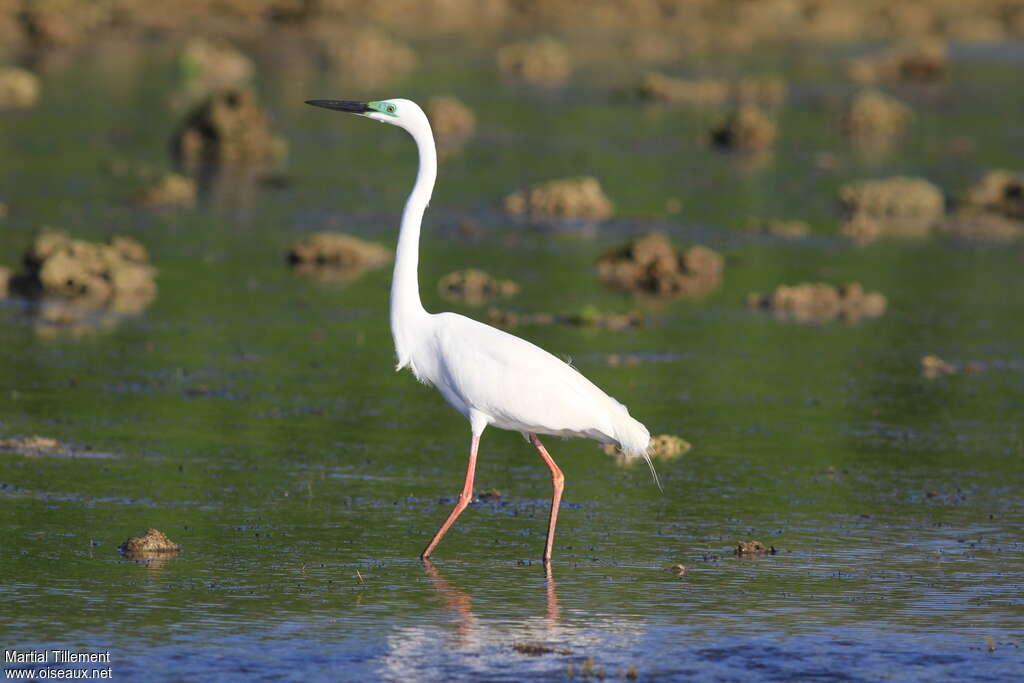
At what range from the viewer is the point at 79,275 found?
69.6 ft

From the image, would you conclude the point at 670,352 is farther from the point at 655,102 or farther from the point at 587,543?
the point at 655,102

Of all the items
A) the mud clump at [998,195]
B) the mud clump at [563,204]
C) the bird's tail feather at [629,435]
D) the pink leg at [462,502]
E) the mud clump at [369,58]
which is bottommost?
the pink leg at [462,502]

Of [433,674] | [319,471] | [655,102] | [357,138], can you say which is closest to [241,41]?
[655,102]

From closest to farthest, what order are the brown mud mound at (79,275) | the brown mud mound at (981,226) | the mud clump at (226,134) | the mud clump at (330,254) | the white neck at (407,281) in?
the white neck at (407,281) < the brown mud mound at (79,275) < the mud clump at (330,254) < the brown mud mound at (981,226) < the mud clump at (226,134)

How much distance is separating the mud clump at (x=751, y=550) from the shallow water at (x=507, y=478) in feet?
0.41

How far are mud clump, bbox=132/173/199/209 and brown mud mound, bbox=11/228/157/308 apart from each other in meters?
6.96

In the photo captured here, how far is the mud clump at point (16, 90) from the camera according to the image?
4222 cm

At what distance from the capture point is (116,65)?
52.8 metres

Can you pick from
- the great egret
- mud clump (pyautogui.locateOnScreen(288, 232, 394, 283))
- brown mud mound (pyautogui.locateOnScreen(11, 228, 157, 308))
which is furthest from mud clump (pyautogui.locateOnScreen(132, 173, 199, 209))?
the great egret

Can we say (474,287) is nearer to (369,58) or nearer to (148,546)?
(148,546)

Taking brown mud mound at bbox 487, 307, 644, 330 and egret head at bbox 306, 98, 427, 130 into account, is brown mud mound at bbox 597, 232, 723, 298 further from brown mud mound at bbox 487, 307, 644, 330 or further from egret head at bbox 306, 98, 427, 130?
egret head at bbox 306, 98, 427, 130

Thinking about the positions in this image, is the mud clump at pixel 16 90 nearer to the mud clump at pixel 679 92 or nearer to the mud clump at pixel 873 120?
the mud clump at pixel 679 92

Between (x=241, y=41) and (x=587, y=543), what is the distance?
5309 cm

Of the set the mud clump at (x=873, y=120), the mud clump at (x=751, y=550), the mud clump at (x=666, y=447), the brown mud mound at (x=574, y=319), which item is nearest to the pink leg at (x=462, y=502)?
the mud clump at (x=751, y=550)
